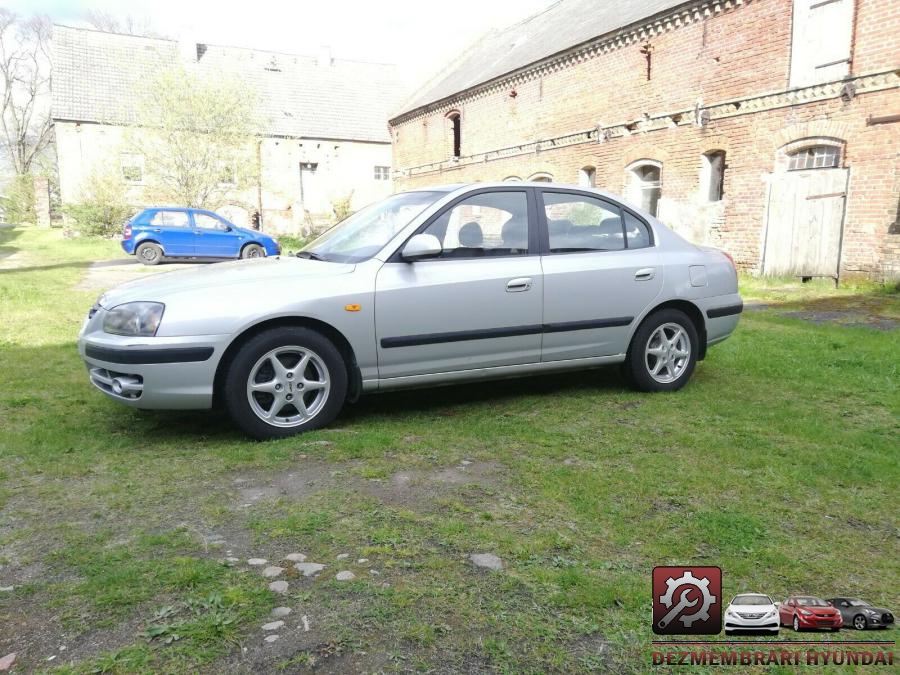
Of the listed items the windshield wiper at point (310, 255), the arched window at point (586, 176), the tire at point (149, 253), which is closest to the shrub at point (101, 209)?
the tire at point (149, 253)

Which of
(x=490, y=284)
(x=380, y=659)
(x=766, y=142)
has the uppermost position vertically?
(x=766, y=142)

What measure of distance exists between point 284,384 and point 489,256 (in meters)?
1.73

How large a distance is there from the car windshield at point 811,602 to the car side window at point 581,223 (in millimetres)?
3162

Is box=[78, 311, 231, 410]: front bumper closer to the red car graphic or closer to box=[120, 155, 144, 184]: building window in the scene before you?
the red car graphic

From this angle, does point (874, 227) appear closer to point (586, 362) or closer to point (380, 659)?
point (586, 362)

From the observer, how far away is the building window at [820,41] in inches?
518

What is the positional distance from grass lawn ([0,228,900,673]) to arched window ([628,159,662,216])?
13255 mm

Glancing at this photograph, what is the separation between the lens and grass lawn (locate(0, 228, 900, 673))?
230 cm

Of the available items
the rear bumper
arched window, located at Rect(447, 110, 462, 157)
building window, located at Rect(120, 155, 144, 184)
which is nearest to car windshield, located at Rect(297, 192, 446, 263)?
the rear bumper

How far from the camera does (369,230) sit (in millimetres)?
5008

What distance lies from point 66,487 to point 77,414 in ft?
5.06

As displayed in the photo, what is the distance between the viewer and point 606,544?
2965mm

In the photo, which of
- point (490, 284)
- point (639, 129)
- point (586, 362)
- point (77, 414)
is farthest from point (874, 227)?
point (77, 414)

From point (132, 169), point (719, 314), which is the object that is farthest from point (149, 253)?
point (719, 314)
